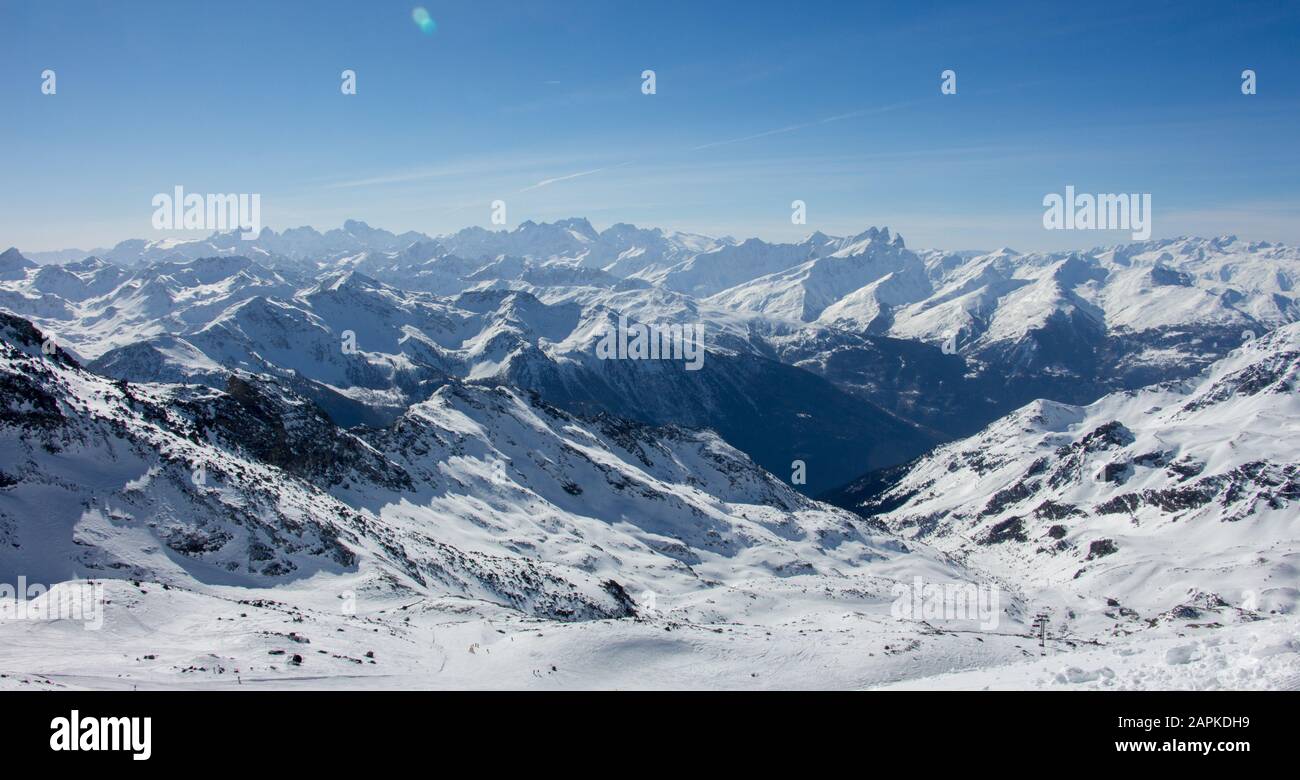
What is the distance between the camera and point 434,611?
187ft

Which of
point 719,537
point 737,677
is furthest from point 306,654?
point 719,537

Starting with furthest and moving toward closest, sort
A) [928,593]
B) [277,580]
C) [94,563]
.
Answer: [928,593] < [277,580] < [94,563]

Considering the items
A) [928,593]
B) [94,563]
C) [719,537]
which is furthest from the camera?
[719,537]

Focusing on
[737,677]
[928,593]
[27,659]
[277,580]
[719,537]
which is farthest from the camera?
[719,537]
